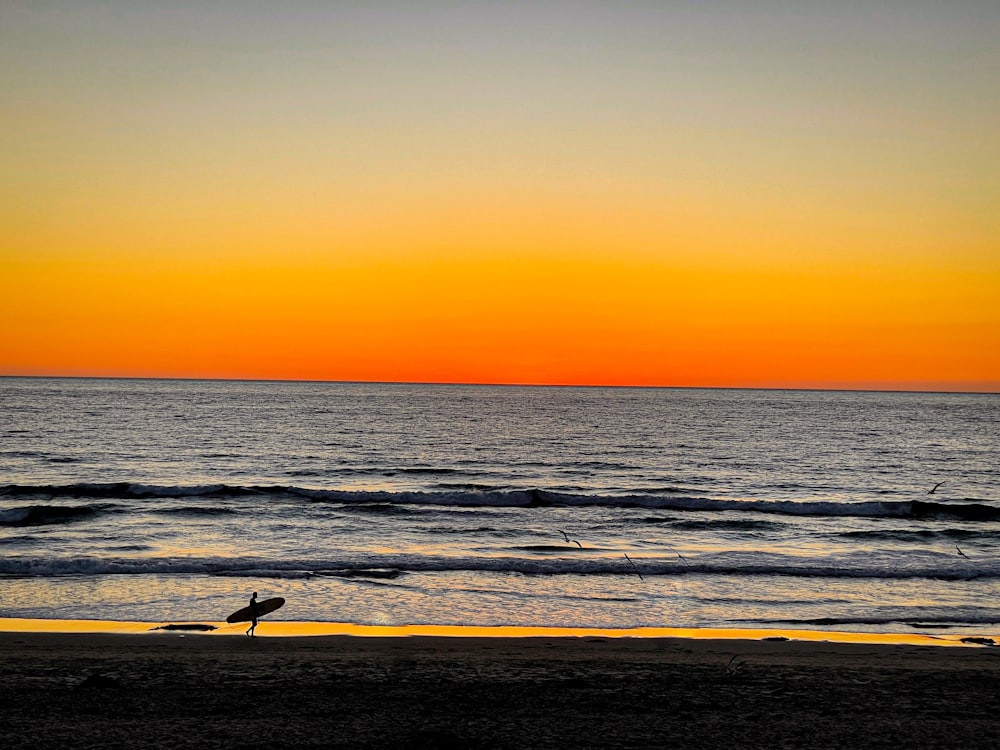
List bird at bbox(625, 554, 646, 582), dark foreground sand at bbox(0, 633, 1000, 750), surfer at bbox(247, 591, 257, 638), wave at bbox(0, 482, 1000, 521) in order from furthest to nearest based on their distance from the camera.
→ wave at bbox(0, 482, 1000, 521) → bird at bbox(625, 554, 646, 582) → surfer at bbox(247, 591, 257, 638) → dark foreground sand at bbox(0, 633, 1000, 750)

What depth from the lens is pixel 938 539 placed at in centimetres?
2716

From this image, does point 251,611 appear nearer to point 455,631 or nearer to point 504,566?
point 455,631

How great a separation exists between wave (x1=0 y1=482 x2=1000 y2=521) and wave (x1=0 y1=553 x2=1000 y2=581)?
467 inches

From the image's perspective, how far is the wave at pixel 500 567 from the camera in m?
19.1

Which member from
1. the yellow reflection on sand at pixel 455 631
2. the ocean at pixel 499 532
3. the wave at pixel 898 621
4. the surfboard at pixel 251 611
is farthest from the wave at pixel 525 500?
the surfboard at pixel 251 611

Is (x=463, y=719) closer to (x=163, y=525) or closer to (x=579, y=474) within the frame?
(x=163, y=525)

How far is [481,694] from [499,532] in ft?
57.6

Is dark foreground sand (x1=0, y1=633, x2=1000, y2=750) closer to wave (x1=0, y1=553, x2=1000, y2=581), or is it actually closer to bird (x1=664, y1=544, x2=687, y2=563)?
wave (x1=0, y1=553, x2=1000, y2=581)

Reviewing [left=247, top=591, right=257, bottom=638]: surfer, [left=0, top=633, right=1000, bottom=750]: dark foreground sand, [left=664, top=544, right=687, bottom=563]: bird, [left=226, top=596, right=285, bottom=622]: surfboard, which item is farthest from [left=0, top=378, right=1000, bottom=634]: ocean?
[left=0, top=633, right=1000, bottom=750]: dark foreground sand

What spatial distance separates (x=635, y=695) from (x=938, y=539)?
21.4m

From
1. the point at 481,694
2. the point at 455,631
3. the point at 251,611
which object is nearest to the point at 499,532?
the point at 455,631

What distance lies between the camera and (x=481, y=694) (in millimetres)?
9711

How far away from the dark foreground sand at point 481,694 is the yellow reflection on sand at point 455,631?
→ 30.6 inches

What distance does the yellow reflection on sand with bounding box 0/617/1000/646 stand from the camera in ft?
44.7
